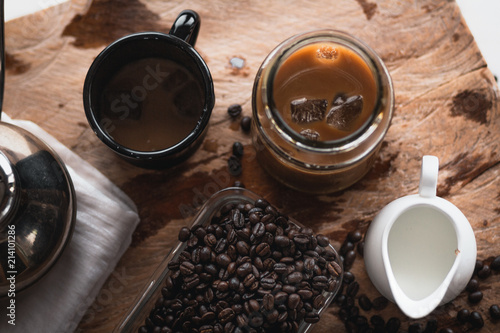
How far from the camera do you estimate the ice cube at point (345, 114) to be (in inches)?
39.7

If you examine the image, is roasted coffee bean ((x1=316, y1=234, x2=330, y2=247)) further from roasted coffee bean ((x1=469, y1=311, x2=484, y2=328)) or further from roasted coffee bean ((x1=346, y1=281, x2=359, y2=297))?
roasted coffee bean ((x1=469, y1=311, x2=484, y2=328))

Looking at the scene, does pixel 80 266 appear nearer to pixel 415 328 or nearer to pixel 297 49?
pixel 297 49

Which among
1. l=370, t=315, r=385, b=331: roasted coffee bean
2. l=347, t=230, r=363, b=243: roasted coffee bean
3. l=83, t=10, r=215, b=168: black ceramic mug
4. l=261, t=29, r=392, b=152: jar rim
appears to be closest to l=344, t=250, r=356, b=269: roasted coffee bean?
l=347, t=230, r=363, b=243: roasted coffee bean

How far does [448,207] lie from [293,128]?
1.27 ft

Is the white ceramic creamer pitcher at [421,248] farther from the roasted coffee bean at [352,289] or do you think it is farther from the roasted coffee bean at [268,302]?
the roasted coffee bean at [268,302]

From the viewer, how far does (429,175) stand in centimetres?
104

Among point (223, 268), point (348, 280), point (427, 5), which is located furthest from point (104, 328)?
point (427, 5)

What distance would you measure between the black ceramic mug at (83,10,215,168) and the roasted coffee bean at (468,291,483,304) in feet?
2.59

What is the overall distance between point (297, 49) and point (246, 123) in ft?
0.93

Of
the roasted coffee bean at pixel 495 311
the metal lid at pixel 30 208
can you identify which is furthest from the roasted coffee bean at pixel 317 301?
the metal lid at pixel 30 208

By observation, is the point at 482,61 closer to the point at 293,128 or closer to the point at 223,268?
the point at 293,128

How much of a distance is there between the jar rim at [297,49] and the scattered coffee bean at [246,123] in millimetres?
227

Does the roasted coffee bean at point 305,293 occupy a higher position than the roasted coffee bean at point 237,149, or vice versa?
the roasted coffee bean at point 237,149

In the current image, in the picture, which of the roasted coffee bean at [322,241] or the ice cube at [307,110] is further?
the roasted coffee bean at [322,241]
